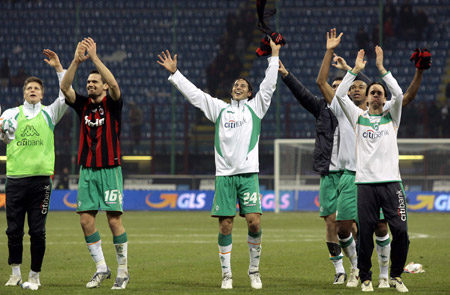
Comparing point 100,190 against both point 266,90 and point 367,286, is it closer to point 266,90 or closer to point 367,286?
point 266,90

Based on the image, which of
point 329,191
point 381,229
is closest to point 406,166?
point 329,191

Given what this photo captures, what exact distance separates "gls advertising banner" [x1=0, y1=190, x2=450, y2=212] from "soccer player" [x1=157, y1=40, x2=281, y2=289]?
54.8 ft

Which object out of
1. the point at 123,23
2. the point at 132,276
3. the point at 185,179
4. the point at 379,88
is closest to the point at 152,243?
the point at 132,276

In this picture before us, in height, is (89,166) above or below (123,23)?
below

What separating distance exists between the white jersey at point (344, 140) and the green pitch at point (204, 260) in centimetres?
128

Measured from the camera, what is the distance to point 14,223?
8062 millimetres

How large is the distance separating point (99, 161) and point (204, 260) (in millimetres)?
3436

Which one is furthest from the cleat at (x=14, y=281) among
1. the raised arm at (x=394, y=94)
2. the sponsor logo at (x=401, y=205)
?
the raised arm at (x=394, y=94)

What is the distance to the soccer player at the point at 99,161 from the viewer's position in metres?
7.83

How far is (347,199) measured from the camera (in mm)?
8242

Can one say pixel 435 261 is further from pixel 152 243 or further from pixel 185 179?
pixel 185 179

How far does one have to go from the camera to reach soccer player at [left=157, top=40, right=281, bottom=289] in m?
7.98

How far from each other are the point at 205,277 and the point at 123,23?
24.7 m

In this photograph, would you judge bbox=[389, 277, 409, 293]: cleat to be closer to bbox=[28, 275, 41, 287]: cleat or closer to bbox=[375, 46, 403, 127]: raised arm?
bbox=[375, 46, 403, 127]: raised arm
